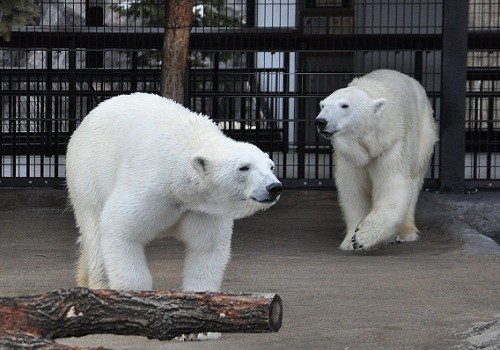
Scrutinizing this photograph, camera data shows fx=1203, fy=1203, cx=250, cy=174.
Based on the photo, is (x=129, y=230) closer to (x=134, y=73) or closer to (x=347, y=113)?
(x=347, y=113)


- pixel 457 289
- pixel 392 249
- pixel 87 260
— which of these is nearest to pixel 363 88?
pixel 392 249

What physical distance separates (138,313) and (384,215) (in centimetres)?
413

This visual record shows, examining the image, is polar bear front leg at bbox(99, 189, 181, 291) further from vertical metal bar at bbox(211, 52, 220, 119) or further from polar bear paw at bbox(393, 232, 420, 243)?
vertical metal bar at bbox(211, 52, 220, 119)

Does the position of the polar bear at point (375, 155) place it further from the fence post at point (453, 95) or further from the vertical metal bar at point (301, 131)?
the vertical metal bar at point (301, 131)

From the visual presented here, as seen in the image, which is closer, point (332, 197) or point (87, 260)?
point (87, 260)

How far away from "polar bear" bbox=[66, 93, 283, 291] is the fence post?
18.2ft

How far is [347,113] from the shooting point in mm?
8367

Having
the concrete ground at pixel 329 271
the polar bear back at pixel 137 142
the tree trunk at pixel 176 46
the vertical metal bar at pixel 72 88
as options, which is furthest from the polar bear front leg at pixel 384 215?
the vertical metal bar at pixel 72 88

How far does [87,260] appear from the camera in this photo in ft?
19.8

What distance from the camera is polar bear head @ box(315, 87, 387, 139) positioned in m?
8.27

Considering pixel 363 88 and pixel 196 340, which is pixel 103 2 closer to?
pixel 363 88

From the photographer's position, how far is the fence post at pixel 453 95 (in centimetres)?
1103

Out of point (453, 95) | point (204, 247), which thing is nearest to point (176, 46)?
point (453, 95)

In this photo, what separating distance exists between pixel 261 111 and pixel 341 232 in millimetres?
2320
